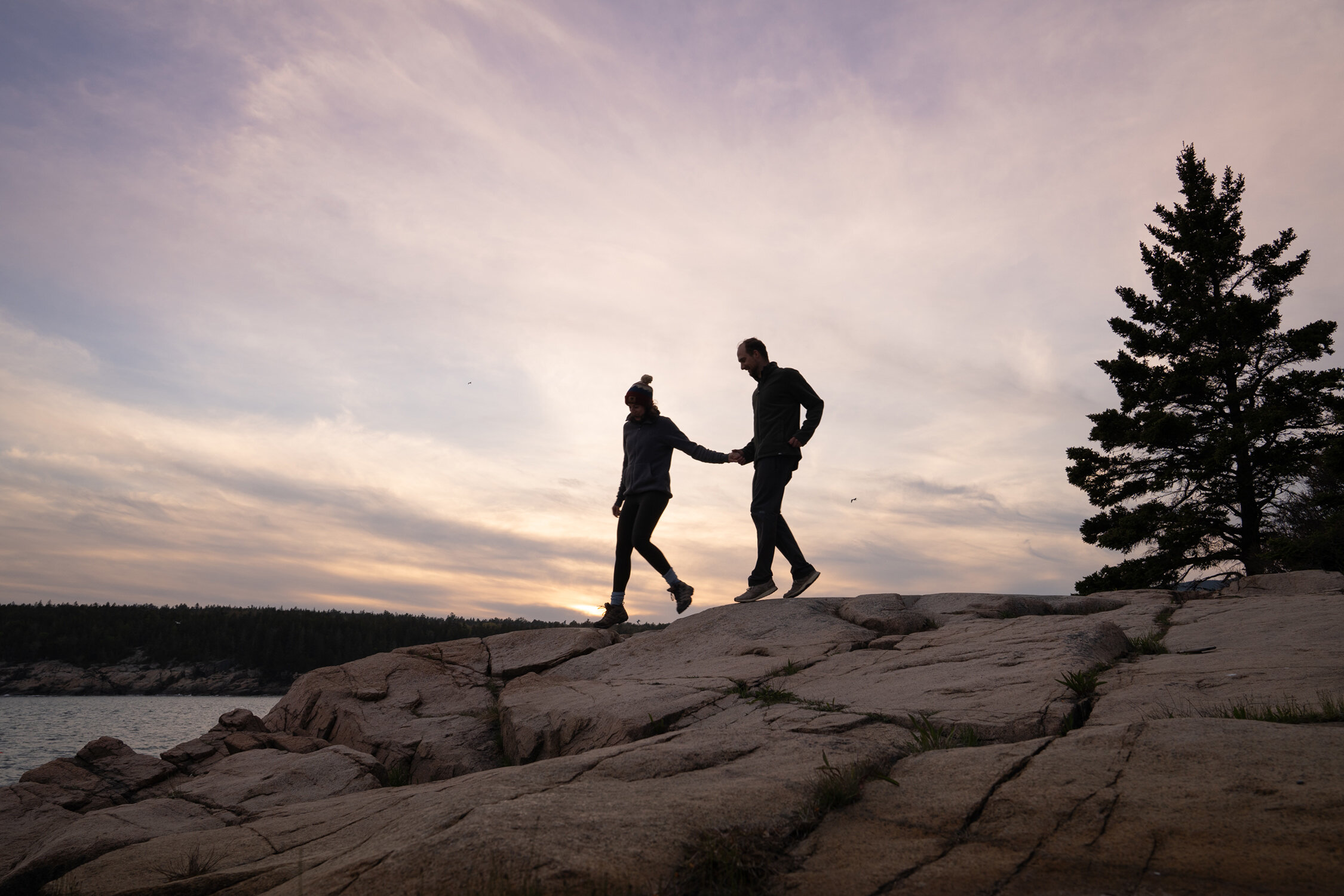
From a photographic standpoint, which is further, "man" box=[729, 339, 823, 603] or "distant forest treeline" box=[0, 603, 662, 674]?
"distant forest treeline" box=[0, 603, 662, 674]

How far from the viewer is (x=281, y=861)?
357 centimetres

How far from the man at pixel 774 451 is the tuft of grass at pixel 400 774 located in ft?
13.5

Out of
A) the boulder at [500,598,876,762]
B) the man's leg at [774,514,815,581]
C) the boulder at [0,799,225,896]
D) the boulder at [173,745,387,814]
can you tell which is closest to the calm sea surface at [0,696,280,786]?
the boulder at [173,745,387,814]

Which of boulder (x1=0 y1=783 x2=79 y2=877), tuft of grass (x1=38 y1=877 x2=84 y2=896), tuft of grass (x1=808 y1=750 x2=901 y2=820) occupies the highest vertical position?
tuft of grass (x1=808 y1=750 x2=901 y2=820)

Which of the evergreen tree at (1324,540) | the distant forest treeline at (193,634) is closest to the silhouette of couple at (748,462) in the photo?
the evergreen tree at (1324,540)

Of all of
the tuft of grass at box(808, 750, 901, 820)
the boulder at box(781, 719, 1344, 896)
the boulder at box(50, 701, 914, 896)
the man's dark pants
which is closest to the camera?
the boulder at box(781, 719, 1344, 896)

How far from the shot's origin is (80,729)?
2444 centimetres

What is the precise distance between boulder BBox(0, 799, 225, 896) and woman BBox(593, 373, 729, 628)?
5.44 m

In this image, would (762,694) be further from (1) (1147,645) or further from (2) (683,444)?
(2) (683,444)

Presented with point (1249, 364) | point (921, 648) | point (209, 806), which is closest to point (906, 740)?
point (921, 648)

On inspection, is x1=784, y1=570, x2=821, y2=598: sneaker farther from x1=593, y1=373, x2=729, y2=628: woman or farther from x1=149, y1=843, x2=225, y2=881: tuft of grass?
x1=149, y1=843, x2=225, y2=881: tuft of grass

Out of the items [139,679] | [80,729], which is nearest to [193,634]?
[139,679]

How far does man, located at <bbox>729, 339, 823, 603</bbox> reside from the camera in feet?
29.2

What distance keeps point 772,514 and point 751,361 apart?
192 centimetres
